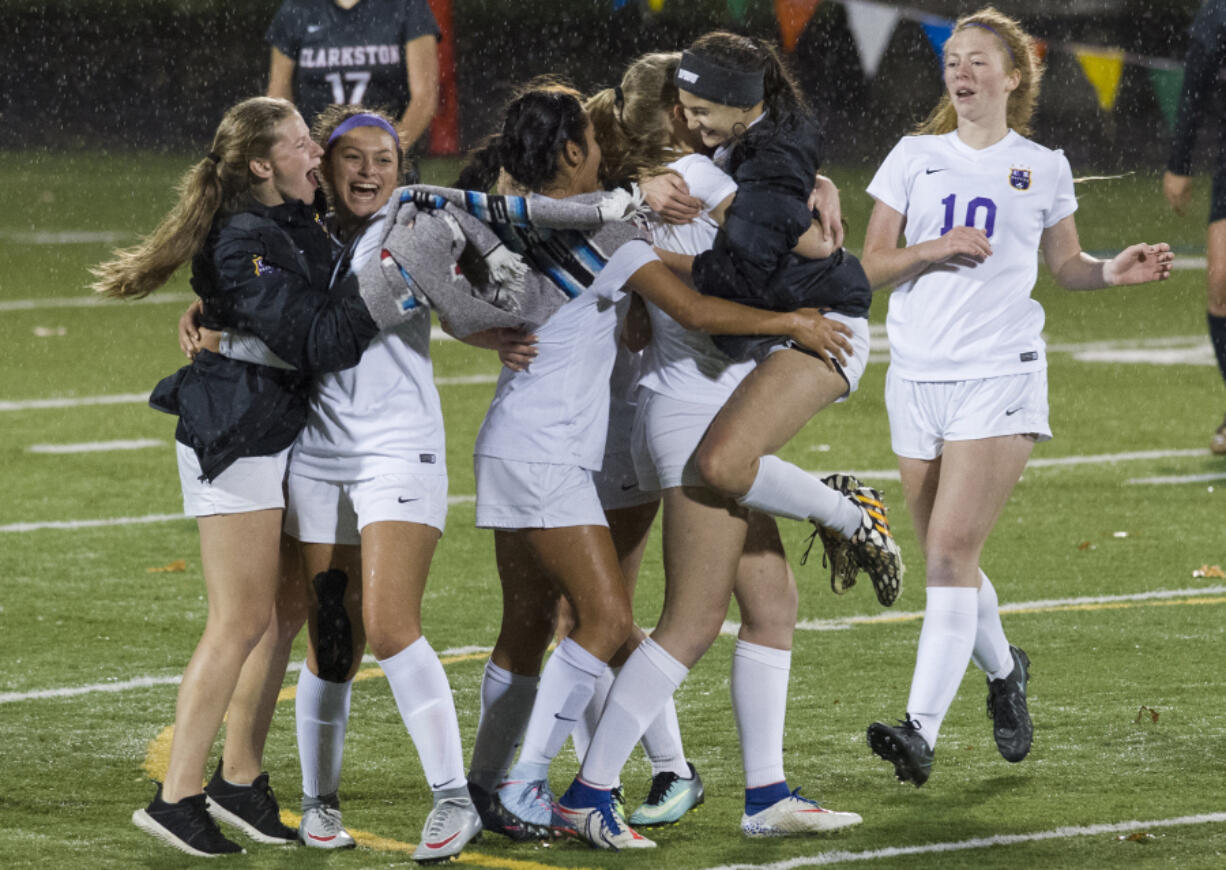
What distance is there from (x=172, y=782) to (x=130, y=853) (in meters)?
0.23

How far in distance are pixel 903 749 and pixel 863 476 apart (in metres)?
5.26

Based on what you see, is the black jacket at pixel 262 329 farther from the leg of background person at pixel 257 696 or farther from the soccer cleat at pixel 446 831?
Result: the soccer cleat at pixel 446 831

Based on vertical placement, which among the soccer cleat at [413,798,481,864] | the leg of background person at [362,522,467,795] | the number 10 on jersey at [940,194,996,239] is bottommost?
the soccer cleat at [413,798,481,864]

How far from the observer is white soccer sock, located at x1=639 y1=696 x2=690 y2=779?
5250mm

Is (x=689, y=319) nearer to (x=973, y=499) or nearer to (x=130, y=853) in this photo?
(x=973, y=499)

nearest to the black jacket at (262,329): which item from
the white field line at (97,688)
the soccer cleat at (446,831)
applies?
the soccer cleat at (446,831)

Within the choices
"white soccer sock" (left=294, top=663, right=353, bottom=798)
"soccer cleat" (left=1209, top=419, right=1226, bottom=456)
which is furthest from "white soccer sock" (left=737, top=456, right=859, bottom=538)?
"soccer cleat" (left=1209, top=419, right=1226, bottom=456)

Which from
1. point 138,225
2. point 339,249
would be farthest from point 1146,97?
point 339,249

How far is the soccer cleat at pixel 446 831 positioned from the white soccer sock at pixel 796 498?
93 centimetres

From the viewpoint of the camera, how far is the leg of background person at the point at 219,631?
15.8 feet

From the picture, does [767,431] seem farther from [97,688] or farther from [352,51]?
[352,51]

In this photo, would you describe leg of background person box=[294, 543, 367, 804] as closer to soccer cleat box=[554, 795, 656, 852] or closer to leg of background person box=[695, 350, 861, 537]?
soccer cleat box=[554, 795, 656, 852]

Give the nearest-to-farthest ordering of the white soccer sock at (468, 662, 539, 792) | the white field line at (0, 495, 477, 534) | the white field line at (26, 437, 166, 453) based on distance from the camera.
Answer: the white soccer sock at (468, 662, 539, 792), the white field line at (0, 495, 477, 534), the white field line at (26, 437, 166, 453)

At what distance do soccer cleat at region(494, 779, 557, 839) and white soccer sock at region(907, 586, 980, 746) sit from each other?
98cm
